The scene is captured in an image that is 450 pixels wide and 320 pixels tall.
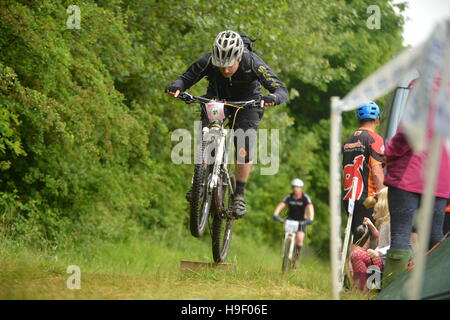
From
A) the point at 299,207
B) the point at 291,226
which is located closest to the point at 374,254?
the point at 291,226

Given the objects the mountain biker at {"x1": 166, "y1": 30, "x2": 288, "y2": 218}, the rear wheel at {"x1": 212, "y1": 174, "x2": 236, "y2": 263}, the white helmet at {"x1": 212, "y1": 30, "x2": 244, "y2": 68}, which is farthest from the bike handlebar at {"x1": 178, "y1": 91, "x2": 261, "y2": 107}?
the rear wheel at {"x1": 212, "y1": 174, "x2": 236, "y2": 263}

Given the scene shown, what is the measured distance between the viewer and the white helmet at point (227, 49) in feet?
23.0

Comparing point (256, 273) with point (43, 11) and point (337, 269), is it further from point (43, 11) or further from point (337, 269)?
point (43, 11)

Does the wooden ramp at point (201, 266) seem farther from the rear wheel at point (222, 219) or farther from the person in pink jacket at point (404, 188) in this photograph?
the person in pink jacket at point (404, 188)

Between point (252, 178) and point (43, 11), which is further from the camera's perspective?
point (252, 178)

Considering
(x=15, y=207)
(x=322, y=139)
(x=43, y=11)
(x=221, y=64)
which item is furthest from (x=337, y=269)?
(x=322, y=139)

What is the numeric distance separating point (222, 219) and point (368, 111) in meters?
2.06

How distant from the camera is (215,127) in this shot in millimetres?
7191

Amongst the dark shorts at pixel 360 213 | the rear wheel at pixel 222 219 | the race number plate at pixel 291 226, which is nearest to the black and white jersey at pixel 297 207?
the race number plate at pixel 291 226

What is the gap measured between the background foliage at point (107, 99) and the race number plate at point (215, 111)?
9.16 feet

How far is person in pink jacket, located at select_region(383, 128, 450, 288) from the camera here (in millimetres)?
5309

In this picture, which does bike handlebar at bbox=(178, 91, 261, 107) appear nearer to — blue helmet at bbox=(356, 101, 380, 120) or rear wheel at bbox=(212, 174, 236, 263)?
Answer: rear wheel at bbox=(212, 174, 236, 263)
